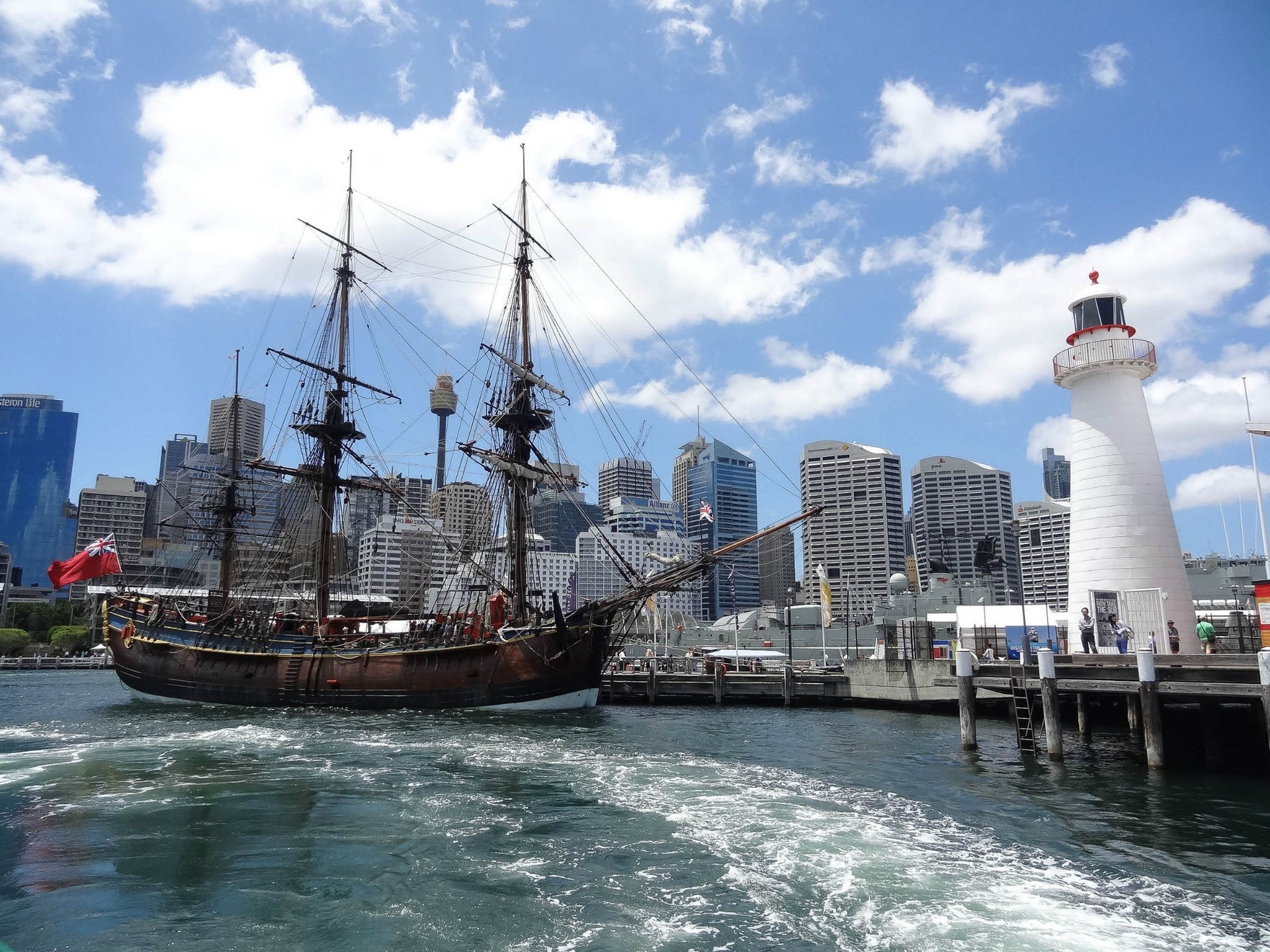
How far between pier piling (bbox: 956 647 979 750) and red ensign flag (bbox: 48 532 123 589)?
149ft

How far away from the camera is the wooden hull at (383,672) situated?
39250 mm

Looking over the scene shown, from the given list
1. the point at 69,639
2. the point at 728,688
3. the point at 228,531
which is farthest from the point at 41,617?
the point at 728,688

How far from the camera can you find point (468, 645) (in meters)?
40.0

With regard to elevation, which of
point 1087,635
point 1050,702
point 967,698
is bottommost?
point 967,698

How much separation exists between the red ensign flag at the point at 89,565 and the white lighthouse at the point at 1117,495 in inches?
1962

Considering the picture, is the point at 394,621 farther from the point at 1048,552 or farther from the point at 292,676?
the point at 1048,552

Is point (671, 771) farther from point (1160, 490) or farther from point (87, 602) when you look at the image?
point (87, 602)

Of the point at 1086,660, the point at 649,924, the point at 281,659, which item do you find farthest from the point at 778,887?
the point at 281,659

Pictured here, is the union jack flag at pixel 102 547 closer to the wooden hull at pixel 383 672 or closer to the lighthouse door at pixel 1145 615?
the wooden hull at pixel 383 672

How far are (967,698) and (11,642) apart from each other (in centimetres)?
13477

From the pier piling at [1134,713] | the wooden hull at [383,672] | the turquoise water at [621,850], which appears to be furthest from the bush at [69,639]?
the pier piling at [1134,713]

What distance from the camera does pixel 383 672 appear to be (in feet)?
137

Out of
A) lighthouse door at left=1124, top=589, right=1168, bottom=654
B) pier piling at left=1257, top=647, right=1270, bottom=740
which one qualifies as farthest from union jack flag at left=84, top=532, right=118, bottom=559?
pier piling at left=1257, top=647, right=1270, bottom=740

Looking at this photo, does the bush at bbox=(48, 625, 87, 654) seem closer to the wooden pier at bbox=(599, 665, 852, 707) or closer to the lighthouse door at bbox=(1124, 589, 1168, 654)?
the wooden pier at bbox=(599, 665, 852, 707)
